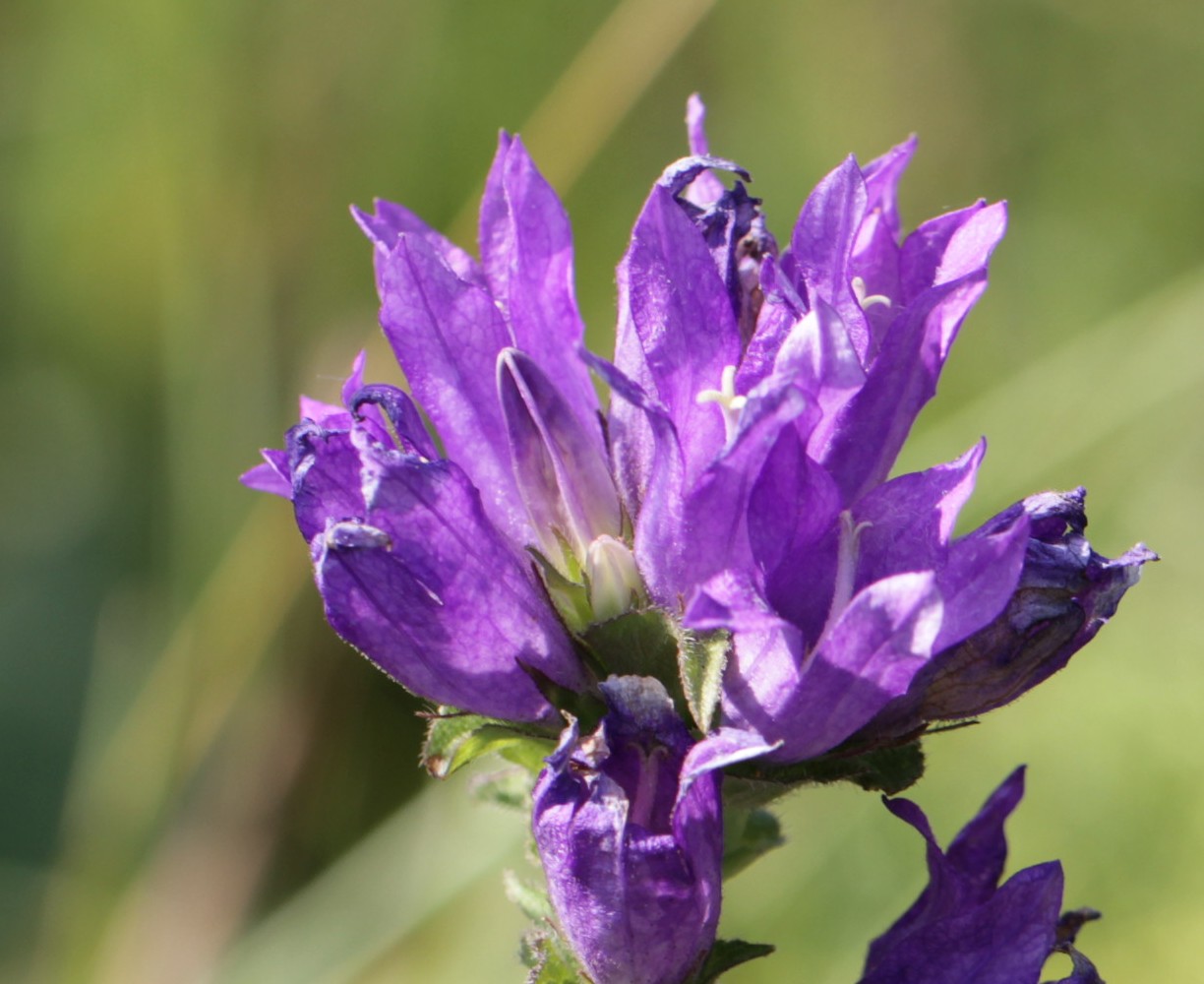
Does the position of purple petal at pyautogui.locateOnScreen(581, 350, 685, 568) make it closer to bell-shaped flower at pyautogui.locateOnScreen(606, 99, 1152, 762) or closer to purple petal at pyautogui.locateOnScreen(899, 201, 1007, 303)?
bell-shaped flower at pyautogui.locateOnScreen(606, 99, 1152, 762)

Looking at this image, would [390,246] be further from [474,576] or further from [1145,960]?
[1145,960]

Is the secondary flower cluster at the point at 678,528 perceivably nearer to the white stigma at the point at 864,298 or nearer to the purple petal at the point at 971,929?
the white stigma at the point at 864,298

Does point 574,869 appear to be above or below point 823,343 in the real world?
below

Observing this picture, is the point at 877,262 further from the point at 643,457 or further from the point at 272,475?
the point at 272,475

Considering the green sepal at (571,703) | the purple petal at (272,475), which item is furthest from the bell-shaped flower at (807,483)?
the purple petal at (272,475)

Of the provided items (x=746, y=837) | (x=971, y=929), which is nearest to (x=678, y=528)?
(x=746, y=837)

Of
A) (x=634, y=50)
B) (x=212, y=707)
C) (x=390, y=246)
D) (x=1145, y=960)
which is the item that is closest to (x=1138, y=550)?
(x=390, y=246)
